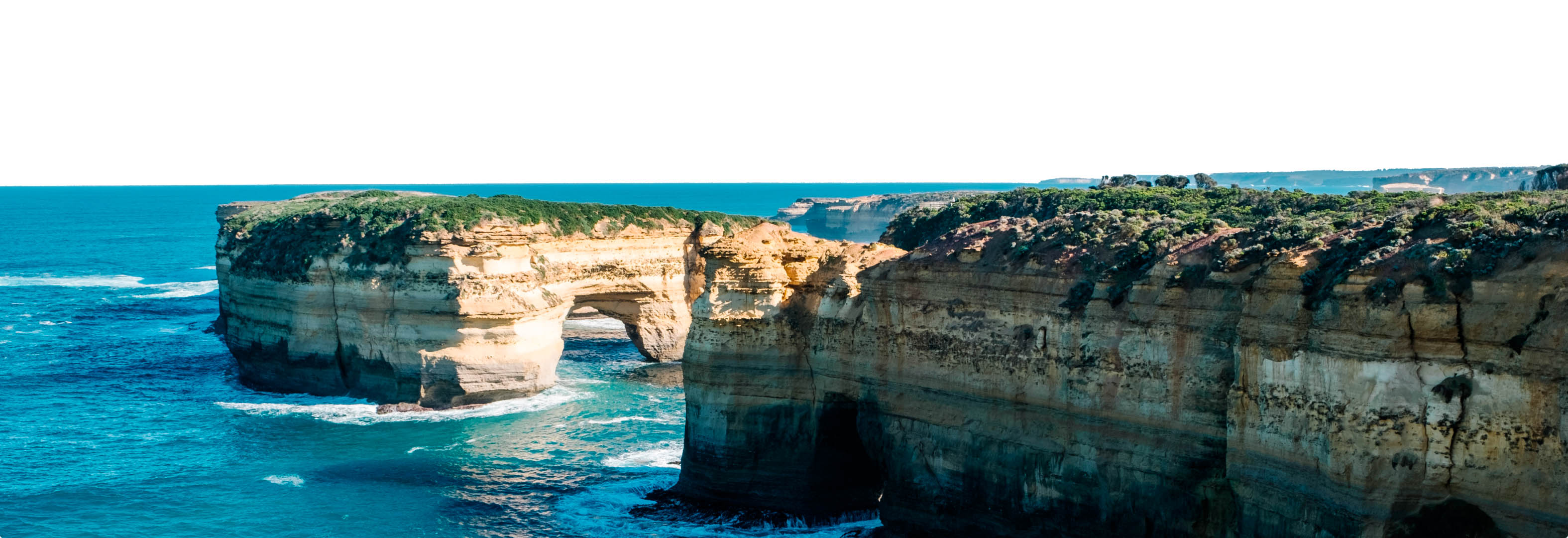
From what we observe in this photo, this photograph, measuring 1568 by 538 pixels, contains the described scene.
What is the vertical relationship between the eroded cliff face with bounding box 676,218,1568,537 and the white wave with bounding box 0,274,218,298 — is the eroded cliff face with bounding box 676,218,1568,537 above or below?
above

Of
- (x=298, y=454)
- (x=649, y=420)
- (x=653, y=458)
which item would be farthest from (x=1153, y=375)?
(x=298, y=454)

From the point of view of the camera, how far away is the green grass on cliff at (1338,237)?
2030 cm

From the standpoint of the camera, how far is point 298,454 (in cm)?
3919

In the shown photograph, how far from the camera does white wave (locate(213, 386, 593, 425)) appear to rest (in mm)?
44281

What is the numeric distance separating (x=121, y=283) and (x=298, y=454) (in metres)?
67.5

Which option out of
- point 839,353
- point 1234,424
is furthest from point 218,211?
point 1234,424

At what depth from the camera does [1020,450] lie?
87.8 ft

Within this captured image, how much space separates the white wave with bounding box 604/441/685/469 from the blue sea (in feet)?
0.28

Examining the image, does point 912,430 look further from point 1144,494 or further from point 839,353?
point 1144,494

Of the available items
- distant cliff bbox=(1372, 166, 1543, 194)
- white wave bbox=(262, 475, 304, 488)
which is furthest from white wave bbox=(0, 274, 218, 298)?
distant cliff bbox=(1372, 166, 1543, 194)

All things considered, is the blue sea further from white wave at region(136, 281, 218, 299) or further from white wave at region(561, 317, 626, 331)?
white wave at region(136, 281, 218, 299)

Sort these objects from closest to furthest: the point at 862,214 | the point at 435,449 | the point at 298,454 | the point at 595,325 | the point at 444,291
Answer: the point at 298,454
the point at 435,449
the point at 444,291
the point at 595,325
the point at 862,214

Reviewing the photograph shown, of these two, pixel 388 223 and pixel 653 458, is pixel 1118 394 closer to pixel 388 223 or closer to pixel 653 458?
pixel 653 458

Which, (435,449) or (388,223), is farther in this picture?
(388,223)
